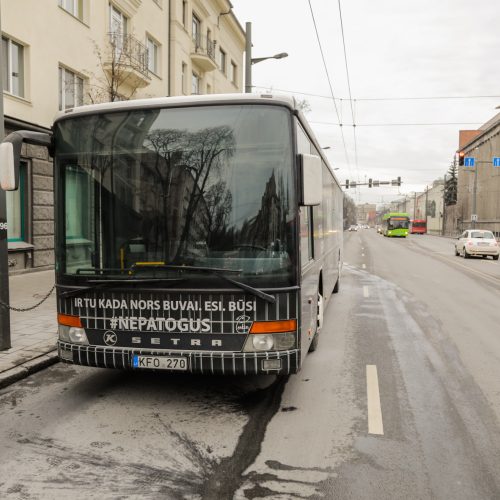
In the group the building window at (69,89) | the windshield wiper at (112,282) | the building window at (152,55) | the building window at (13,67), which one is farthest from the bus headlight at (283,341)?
the building window at (152,55)

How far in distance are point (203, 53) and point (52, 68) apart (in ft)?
48.0

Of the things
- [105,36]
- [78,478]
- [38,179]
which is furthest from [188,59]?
[78,478]

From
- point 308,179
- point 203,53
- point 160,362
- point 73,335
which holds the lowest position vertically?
point 160,362

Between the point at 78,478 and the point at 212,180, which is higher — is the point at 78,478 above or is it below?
below

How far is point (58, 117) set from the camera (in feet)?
15.7

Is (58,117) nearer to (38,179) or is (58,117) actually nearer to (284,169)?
(284,169)

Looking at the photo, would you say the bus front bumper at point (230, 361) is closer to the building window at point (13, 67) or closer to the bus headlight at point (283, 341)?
the bus headlight at point (283, 341)

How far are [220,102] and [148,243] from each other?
1335 mm

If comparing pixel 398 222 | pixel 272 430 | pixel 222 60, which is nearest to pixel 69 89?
pixel 272 430

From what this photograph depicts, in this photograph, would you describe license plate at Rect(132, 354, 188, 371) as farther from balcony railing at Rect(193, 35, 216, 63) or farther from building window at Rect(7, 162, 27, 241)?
balcony railing at Rect(193, 35, 216, 63)

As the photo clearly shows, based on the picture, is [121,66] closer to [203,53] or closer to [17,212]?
[17,212]

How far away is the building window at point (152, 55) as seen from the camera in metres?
23.6

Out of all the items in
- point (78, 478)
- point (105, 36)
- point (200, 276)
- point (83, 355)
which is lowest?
point (78, 478)

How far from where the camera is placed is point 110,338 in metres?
4.59
